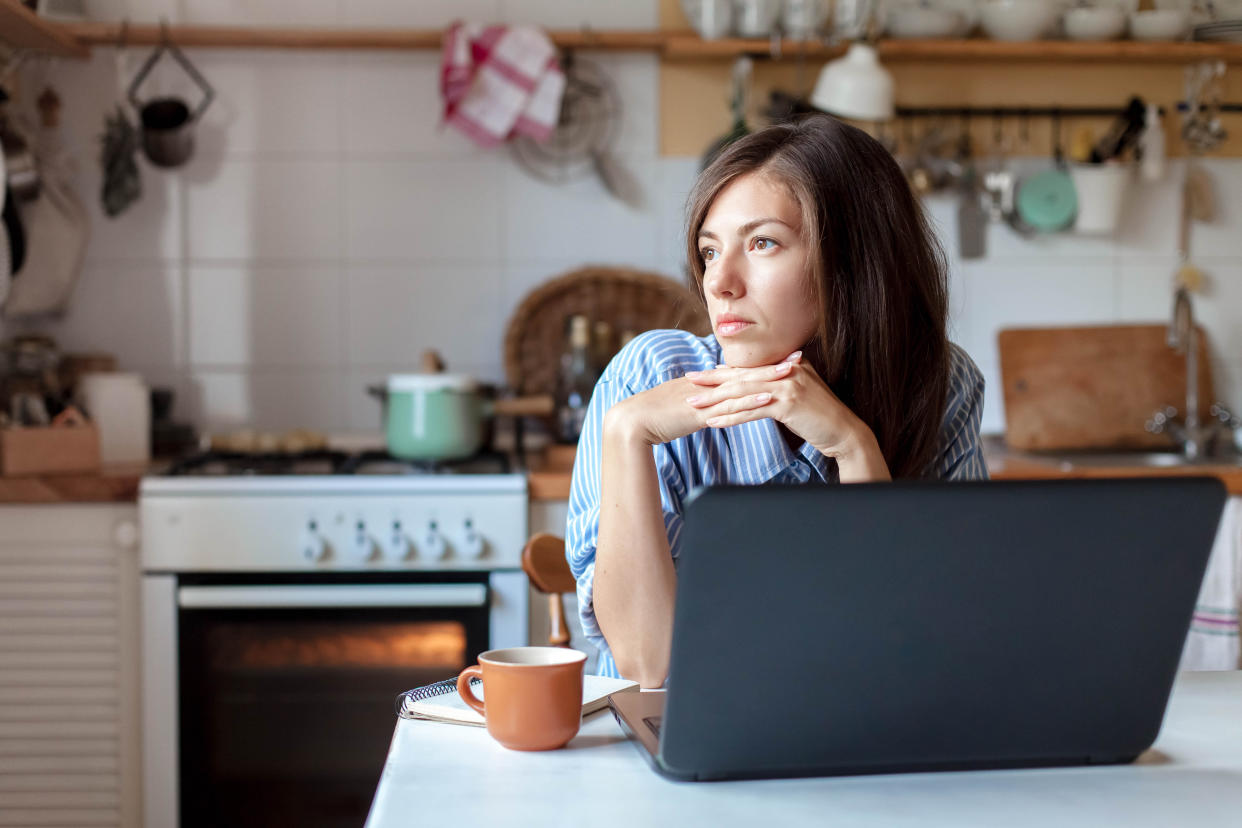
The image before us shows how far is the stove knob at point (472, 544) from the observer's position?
2045 millimetres

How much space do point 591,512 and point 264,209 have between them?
1.63 m

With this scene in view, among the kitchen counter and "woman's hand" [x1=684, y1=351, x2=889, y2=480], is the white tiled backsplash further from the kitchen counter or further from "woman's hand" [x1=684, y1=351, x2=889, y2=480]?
"woman's hand" [x1=684, y1=351, x2=889, y2=480]

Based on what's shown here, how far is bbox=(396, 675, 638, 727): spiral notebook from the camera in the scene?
2.90ft

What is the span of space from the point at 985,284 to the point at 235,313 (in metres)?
1.64

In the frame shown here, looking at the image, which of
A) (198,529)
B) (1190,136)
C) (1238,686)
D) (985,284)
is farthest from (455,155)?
(1238,686)

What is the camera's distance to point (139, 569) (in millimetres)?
2066

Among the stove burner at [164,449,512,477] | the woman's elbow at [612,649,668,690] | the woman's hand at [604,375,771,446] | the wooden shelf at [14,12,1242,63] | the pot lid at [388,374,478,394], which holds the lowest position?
the woman's elbow at [612,649,668,690]

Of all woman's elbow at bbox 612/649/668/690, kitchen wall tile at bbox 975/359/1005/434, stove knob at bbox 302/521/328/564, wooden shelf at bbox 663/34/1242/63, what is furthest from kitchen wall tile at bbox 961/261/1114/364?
woman's elbow at bbox 612/649/668/690

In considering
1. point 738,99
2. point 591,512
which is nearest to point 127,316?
point 738,99

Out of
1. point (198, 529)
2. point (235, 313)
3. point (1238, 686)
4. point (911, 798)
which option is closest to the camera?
point (911, 798)

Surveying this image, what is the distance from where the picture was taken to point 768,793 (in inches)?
28.8

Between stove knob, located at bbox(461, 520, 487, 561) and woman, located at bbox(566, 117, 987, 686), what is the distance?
2.68ft

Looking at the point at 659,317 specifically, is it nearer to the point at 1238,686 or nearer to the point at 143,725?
the point at 143,725

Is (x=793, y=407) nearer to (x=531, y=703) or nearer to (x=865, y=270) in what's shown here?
(x=865, y=270)
